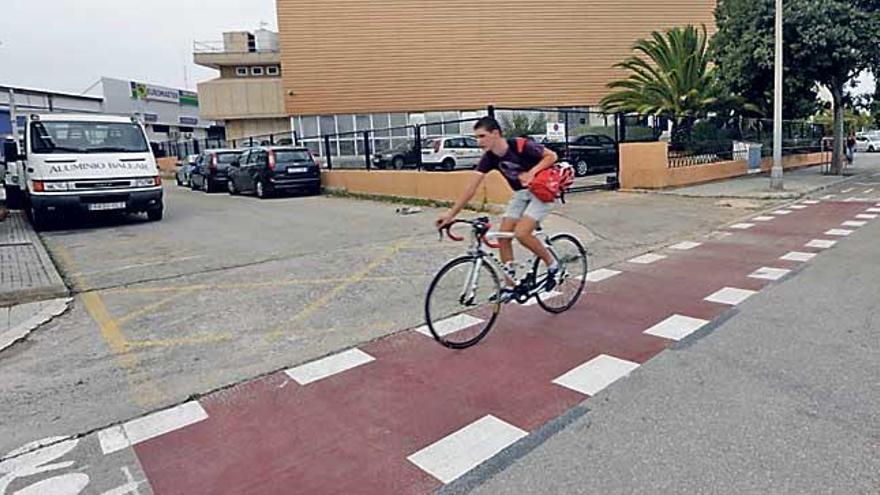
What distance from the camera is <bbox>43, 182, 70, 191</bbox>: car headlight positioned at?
10.7m

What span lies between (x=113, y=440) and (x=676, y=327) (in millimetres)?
4106

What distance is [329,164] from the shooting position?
19.6m

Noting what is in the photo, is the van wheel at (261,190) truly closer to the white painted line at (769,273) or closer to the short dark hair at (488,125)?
the short dark hair at (488,125)

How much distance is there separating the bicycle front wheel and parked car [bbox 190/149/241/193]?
18.4m

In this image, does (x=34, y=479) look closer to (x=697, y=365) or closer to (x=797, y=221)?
(x=697, y=365)

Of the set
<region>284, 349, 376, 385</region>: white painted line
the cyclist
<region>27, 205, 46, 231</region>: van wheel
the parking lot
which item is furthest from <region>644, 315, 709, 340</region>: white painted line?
<region>27, 205, 46, 231</region>: van wheel

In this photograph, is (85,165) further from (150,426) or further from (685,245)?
(685,245)

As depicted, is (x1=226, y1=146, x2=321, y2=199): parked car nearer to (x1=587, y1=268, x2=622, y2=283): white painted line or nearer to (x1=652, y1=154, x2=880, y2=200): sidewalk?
(x1=652, y1=154, x2=880, y2=200): sidewalk

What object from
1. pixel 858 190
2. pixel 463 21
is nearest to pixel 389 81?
pixel 463 21

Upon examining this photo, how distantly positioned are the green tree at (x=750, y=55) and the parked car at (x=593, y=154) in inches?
153

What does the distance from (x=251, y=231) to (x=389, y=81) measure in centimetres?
2698

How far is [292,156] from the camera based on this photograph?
17844mm

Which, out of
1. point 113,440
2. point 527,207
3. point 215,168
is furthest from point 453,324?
point 215,168

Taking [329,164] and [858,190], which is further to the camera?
[329,164]
